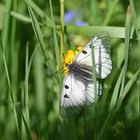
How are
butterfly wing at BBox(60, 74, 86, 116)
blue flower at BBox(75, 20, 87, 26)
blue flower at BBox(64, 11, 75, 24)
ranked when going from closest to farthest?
1. butterfly wing at BBox(60, 74, 86, 116)
2. blue flower at BBox(75, 20, 87, 26)
3. blue flower at BBox(64, 11, 75, 24)

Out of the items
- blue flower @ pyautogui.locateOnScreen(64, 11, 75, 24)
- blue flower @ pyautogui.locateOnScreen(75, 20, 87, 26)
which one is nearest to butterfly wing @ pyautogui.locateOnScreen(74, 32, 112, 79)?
blue flower @ pyautogui.locateOnScreen(75, 20, 87, 26)

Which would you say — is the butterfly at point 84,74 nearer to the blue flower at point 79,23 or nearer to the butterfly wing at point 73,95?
the butterfly wing at point 73,95

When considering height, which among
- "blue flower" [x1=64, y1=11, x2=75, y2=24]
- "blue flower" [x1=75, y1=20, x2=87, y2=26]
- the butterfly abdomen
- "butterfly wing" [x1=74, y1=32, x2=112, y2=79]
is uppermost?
"blue flower" [x1=64, y1=11, x2=75, y2=24]

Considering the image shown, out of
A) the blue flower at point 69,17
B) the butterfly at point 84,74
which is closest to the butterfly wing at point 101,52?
the butterfly at point 84,74

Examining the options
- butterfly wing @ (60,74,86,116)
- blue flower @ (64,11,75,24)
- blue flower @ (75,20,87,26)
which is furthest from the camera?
blue flower @ (64,11,75,24)

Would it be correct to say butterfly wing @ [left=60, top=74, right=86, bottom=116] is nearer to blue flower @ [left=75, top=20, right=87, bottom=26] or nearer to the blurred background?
the blurred background

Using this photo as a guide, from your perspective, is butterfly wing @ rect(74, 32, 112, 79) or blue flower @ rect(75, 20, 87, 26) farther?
blue flower @ rect(75, 20, 87, 26)

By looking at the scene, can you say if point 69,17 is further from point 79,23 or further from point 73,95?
point 73,95

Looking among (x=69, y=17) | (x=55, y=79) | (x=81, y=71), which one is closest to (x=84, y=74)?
(x=81, y=71)
